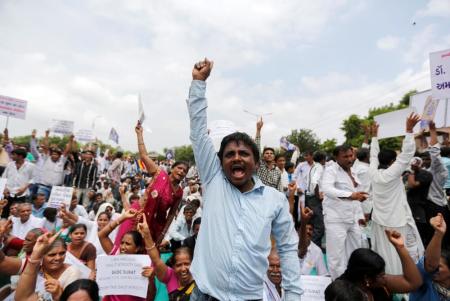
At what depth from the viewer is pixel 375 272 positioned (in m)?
2.78

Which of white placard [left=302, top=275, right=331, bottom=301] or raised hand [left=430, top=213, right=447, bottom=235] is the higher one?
raised hand [left=430, top=213, right=447, bottom=235]

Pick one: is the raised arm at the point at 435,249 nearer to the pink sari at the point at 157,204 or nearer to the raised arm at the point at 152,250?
the raised arm at the point at 152,250

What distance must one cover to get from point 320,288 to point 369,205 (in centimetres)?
362

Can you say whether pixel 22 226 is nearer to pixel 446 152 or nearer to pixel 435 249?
pixel 435 249

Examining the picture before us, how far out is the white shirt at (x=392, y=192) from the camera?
402 centimetres

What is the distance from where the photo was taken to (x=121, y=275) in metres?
2.96

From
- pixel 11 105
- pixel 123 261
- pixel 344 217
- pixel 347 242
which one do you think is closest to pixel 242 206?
pixel 123 261

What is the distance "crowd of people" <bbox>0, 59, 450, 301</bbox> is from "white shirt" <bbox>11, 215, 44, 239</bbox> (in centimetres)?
3

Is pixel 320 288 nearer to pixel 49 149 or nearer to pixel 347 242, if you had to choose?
pixel 347 242

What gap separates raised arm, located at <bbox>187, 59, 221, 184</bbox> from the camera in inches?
74.9

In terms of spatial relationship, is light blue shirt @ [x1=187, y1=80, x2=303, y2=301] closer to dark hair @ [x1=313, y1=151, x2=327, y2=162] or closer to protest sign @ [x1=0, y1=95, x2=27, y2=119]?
dark hair @ [x1=313, y1=151, x2=327, y2=162]

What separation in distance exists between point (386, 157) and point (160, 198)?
3249mm

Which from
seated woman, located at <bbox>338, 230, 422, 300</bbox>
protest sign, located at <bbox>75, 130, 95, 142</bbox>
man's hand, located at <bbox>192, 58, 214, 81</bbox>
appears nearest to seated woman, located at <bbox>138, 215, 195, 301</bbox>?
seated woman, located at <bbox>338, 230, 422, 300</bbox>

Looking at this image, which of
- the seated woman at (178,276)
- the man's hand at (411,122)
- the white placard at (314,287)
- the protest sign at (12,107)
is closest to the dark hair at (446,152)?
the man's hand at (411,122)
